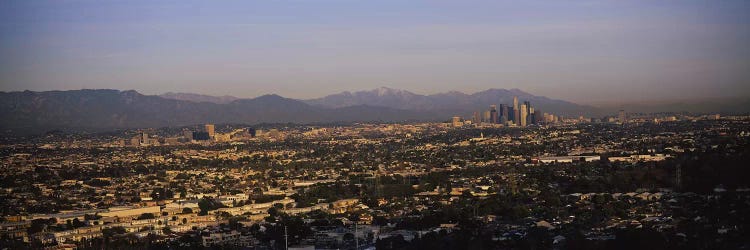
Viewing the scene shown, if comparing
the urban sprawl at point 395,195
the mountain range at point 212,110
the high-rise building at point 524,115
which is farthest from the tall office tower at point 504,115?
the urban sprawl at point 395,195

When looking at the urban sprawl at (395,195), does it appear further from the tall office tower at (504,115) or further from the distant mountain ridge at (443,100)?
the distant mountain ridge at (443,100)

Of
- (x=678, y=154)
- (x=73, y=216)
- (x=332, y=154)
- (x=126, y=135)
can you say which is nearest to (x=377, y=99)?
(x=126, y=135)

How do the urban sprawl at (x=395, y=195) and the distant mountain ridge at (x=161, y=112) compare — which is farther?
the distant mountain ridge at (x=161, y=112)

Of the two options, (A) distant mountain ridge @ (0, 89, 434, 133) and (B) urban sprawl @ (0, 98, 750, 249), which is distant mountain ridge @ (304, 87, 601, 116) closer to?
(A) distant mountain ridge @ (0, 89, 434, 133)

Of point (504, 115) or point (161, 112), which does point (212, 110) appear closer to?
point (161, 112)

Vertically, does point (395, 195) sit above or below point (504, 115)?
below

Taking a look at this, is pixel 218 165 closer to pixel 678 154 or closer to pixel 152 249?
pixel 678 154

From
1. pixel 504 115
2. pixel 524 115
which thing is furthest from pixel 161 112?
pixel 524 115

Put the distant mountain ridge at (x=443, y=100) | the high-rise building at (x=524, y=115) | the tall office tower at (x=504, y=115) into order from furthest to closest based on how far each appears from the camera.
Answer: the distant mountain ridge at (x=443, y=100), the tall office tower at (x=504, y=115), the high-rise building at (x=524, y=115)
